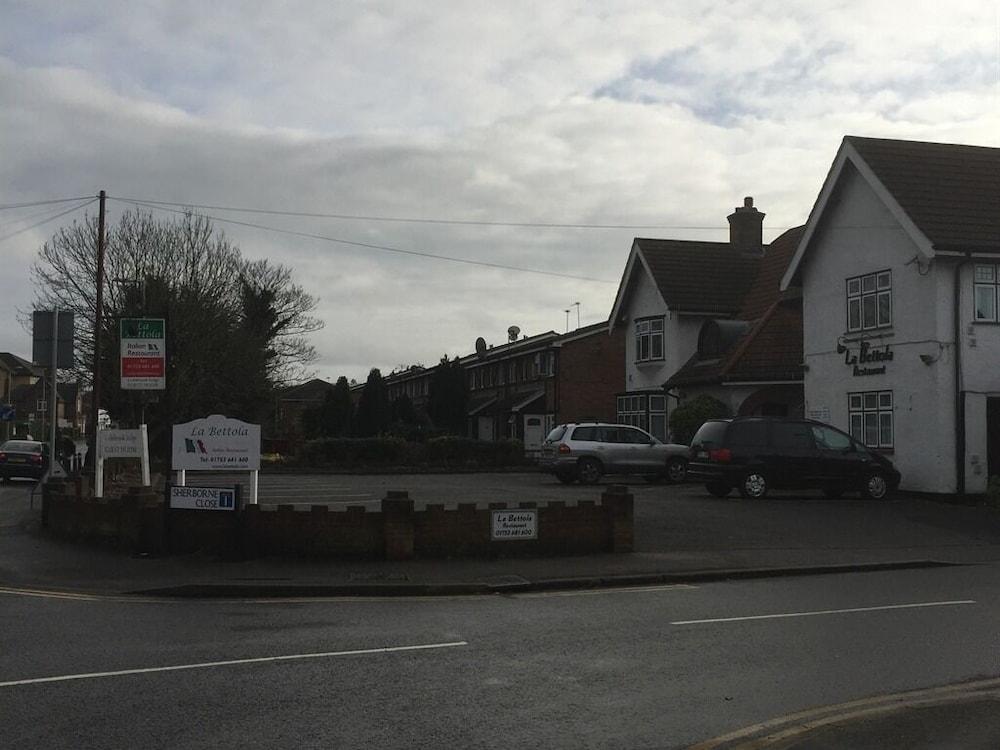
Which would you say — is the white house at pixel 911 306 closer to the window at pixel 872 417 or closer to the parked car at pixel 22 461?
the window at pixel 872 417

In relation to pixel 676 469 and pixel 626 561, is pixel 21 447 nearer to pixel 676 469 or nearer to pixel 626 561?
pixel 676 469

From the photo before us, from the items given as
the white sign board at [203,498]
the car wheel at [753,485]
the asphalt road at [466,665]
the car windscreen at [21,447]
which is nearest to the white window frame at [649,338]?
the car wheel at [753,485]

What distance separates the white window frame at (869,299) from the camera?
2608 centimetres

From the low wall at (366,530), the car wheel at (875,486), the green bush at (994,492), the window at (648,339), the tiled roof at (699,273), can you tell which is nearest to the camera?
the low wall at (366,530)

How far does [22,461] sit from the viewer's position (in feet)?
115

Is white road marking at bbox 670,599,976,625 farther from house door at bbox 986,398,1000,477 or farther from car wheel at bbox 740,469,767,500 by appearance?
house door at bbox 986,398,1000,477

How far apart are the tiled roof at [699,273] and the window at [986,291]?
1345 cm

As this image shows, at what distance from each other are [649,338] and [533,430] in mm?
12594

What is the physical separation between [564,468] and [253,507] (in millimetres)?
15567

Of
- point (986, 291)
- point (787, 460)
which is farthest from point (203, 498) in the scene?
point (986, 291)

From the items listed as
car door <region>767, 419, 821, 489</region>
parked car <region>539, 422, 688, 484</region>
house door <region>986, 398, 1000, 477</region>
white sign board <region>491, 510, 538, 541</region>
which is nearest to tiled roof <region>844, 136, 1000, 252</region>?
house door <region>986, 398, 1000, 477</region>

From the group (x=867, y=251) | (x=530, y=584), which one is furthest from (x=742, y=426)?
(x=530, y=584)

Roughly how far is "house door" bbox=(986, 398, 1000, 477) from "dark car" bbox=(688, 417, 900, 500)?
2138mm

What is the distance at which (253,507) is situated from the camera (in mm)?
15133
